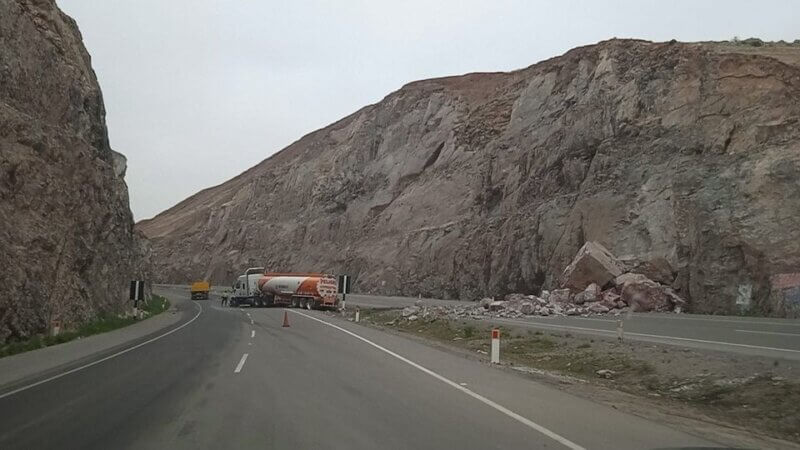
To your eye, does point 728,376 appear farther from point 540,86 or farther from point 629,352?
point 540,86

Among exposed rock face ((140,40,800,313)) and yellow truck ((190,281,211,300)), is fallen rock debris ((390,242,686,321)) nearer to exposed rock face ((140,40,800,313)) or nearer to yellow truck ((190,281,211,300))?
exposed rock face ((140,40,800,313))

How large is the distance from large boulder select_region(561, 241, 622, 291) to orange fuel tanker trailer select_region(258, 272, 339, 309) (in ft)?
69.1

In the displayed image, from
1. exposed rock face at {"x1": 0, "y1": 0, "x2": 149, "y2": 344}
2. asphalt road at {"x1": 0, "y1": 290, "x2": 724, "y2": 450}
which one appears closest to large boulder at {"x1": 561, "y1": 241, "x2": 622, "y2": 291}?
asphalt road at {"x1": 0, "y1": 290, "x2": 724, "y2": 450}

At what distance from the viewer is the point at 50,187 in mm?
24266

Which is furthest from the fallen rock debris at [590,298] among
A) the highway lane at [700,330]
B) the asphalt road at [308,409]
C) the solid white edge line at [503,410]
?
the asphalt road at [308,409]

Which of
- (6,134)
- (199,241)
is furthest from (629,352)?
(199,241)

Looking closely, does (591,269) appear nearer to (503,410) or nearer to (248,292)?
(503,410)

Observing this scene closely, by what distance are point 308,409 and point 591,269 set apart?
2844 centimetres

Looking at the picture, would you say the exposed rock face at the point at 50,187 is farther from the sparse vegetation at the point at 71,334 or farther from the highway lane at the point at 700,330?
the highway lane at the point at 700,330

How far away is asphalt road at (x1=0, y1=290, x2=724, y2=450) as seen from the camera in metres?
7.40

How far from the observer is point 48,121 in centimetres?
2698

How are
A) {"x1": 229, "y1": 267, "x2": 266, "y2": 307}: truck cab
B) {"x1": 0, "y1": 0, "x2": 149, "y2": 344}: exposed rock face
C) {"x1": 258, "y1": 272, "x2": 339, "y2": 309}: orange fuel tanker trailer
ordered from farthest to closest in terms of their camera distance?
{"x1": 229, "y1": 267, "x2": 266, "y2": 307}: truck cab, {"x1": 258, "y1": 272, "x2": 339, "y2": 309}: orange fuel tanker trailer, {"x1": 0, "y1": 0, "x2": 149, "y2": 344}: exposed rock face

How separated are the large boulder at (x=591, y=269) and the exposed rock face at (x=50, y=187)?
2366cm

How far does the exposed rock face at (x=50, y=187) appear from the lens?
821 inches
